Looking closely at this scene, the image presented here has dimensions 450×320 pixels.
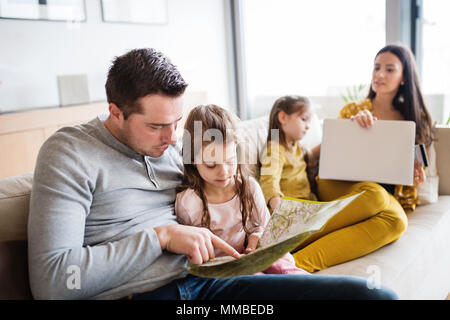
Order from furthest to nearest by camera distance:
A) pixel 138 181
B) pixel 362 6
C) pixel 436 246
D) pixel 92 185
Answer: pixel 362 6
pixel 436 246
pixel 138 181
pixel 92 185

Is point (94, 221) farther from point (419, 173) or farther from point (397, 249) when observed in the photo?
point (419, 173)

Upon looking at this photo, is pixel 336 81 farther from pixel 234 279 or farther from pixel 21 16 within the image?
pixel 234 279

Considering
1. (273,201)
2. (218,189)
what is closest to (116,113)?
(218,189)

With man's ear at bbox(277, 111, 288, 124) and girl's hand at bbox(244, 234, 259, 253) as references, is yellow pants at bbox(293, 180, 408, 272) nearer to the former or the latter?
girl's hand at bbox(244, 234, 259, 253)

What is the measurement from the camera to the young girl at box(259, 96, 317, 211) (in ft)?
6.43

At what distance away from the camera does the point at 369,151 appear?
1826 millimetres

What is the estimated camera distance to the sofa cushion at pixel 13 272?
102 cm

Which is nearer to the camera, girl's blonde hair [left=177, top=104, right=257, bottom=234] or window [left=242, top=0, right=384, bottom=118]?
girl's blonde hair [left=177, top=104, right=257, bottom=234]

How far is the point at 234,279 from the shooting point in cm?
111

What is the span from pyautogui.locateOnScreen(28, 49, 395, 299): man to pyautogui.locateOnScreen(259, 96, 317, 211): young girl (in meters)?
0.78

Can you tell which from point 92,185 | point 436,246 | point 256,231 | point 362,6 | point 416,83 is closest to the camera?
point 92,185

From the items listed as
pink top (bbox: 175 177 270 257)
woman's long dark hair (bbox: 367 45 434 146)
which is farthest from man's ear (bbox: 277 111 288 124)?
pink top (bbox: 175 177 270 257)

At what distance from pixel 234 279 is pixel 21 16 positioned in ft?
7.37
